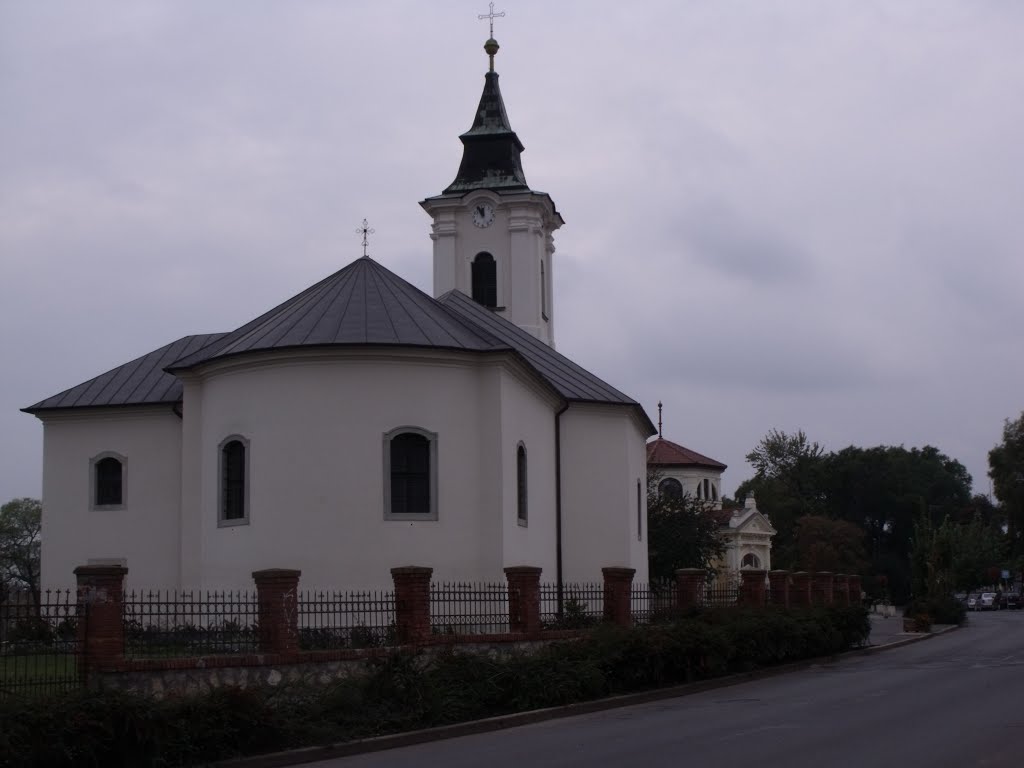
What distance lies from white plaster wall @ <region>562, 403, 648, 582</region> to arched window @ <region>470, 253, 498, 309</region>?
8.27 metres

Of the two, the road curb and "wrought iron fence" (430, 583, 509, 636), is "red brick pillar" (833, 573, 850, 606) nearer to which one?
the road curb

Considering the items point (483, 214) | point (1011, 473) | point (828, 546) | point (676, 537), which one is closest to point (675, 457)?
point (828, 546)

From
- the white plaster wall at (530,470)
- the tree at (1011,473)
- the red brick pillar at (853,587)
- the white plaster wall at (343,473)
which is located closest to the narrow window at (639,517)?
the white plaster wall at (530,470)

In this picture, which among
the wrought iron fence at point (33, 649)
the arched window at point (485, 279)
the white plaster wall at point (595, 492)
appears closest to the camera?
the wrought iron fence at point (33, 649)

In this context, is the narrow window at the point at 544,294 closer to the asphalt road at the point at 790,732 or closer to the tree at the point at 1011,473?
the asphalt road at the point at 790,732

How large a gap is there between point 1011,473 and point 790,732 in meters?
70.5

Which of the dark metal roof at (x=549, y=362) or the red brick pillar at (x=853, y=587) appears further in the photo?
the red brick pillar at (x=853, y=587)

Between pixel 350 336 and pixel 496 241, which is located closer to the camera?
pixel 350 336

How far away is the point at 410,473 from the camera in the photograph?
26797mm

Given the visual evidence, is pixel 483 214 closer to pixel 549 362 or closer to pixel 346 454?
pixel 549 362

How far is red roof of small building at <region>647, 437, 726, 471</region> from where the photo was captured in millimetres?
77125

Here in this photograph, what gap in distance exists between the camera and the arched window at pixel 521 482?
2939 cm

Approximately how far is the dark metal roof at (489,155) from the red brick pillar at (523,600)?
899 inches

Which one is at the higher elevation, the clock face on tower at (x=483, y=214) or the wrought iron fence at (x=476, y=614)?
the clock face on tower at (x=483, y=214)
